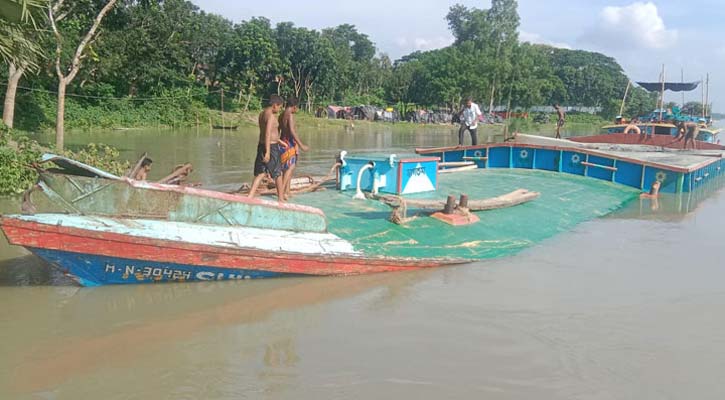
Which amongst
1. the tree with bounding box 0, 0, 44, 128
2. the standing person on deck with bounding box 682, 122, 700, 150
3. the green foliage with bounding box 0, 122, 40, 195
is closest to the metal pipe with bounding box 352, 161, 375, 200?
the tree with bounding box 0, 0, 44, 128

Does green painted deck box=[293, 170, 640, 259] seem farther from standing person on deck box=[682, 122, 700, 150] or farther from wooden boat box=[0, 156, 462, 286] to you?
standing person on deck box=[682, 122, 700, 150]

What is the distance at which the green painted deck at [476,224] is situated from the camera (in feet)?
24.7

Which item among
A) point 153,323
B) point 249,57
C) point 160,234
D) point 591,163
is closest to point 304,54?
point 249,57

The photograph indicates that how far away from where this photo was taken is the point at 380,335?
5398mm

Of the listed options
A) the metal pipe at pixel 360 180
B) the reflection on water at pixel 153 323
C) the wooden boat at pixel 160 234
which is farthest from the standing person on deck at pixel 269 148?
the metal pipe at pixel 360 180

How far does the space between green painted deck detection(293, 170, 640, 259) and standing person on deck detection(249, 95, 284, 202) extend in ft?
3.42

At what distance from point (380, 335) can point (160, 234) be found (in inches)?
91.9

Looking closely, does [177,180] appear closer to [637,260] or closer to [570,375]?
[570,375]

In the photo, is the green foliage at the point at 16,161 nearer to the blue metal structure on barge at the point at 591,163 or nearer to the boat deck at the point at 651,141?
the blue metal structure on barge at the point at 591,163

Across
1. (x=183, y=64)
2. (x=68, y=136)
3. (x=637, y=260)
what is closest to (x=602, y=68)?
(x=183, y=64)

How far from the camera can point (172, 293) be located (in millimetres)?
6039

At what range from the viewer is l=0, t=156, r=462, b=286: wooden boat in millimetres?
5449

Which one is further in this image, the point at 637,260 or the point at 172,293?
the point at 637,260

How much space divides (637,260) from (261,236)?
218 inches
